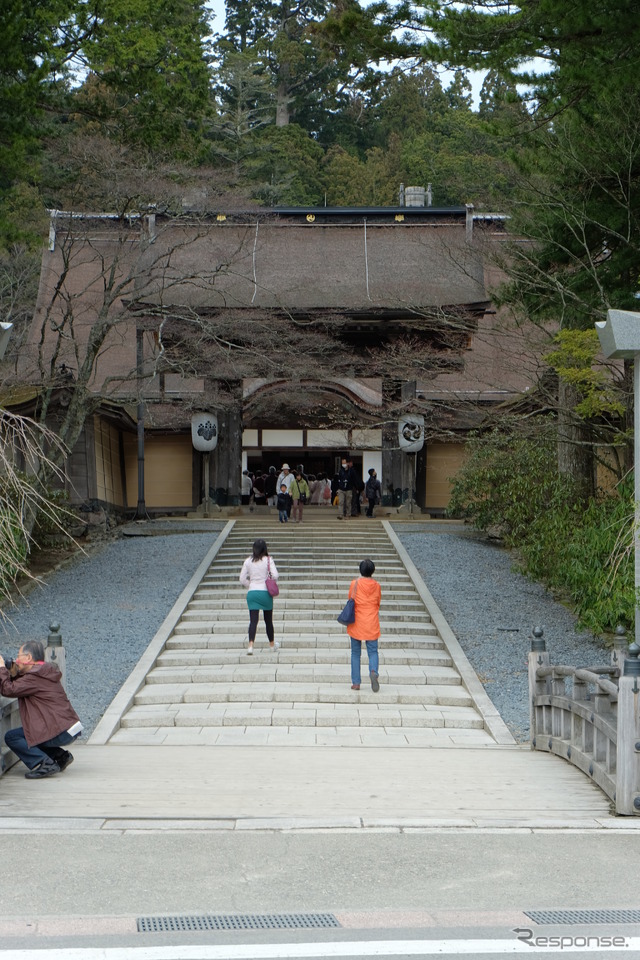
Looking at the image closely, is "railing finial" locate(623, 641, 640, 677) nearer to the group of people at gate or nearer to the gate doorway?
the group of people at gate

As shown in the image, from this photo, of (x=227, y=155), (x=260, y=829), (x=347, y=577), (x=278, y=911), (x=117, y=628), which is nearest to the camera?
(x=278, y=911)

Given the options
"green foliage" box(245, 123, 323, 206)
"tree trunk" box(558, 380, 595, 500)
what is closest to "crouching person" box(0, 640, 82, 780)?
"tree trunk" box(558, 380, 595, 500)

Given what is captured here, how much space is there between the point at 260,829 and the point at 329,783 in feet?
5.16

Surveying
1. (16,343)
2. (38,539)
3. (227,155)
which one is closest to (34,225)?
(16,343)

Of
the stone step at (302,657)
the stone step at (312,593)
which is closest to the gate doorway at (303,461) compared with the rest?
the stone step at (312,593)

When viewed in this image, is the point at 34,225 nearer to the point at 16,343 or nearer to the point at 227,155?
the point at 16,343

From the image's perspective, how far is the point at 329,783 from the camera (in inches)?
312

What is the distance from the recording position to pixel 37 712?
7.91m

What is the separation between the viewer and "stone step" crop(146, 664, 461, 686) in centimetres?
1269

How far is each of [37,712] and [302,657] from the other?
19.4 ft

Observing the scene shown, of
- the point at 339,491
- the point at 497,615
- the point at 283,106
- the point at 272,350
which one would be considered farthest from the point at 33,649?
the point at 283,106

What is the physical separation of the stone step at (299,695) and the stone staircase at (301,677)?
12 millimetres

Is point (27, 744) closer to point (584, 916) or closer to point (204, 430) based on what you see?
point (584, 916)

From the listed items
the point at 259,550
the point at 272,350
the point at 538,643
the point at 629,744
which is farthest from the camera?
the point at 272,350
